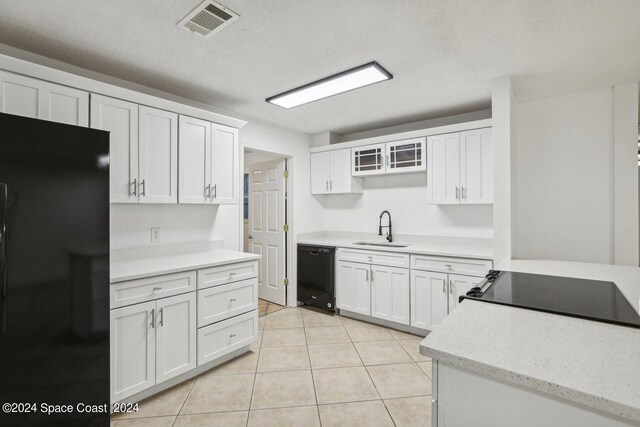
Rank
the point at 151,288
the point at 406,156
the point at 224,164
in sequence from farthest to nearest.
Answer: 1. the point at 406,156
2. the point at 224,164
3. the point at 151,288

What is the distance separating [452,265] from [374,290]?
3.10 feet

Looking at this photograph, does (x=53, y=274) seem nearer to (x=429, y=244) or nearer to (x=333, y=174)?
(x=333, y=174)

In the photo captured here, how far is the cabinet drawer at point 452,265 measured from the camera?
115 inches

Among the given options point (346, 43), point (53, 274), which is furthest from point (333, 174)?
point (53, 274)

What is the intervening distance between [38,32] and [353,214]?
144 inches

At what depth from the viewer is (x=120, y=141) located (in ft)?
7.47

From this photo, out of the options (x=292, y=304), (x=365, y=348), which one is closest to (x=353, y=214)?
(x=292, y=304)

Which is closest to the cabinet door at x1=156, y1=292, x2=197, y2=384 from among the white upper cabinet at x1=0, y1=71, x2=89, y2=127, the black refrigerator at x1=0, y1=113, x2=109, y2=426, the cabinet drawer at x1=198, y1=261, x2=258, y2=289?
the cabinet drawer at x1=198, y1=261, x2=258, y2=289

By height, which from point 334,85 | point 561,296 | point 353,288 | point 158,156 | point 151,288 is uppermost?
point 334,85

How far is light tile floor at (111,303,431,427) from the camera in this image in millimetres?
→ 1995

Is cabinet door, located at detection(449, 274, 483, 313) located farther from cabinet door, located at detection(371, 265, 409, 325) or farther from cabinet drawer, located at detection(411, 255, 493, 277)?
cabinet door, located at detection(371, 265, 409, 325)

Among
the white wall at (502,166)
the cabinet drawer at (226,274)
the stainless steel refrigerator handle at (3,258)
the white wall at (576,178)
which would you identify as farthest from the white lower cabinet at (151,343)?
the white wall at (576,178)

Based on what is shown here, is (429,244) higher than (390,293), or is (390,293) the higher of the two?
(429,244)

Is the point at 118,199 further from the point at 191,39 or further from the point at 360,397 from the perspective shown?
the point at 360,397
